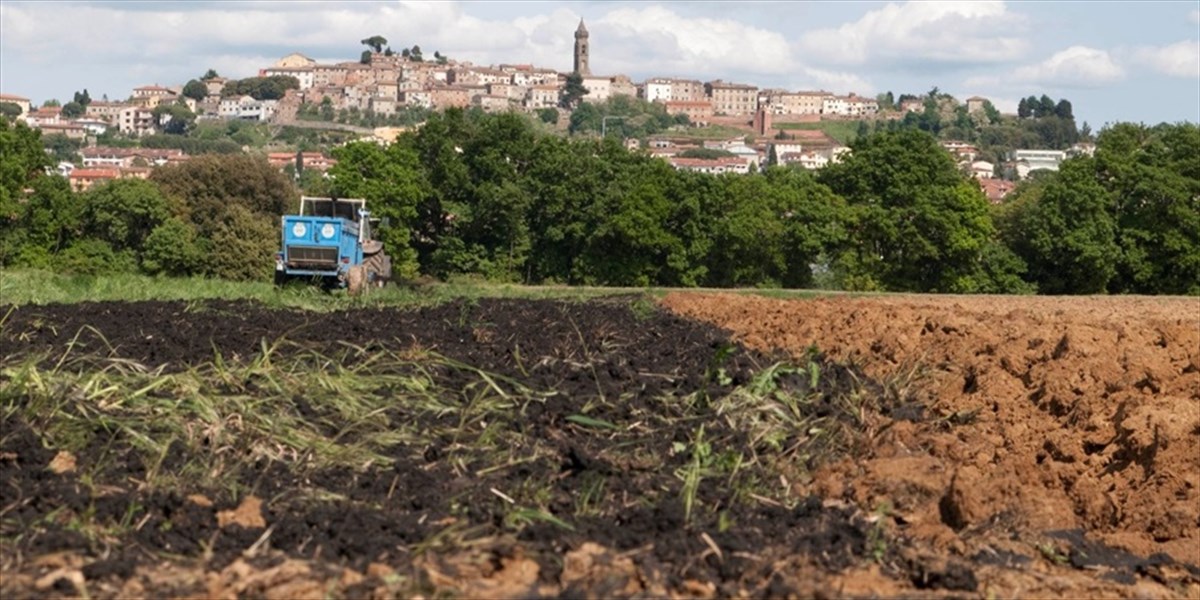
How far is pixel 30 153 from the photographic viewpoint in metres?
54.1

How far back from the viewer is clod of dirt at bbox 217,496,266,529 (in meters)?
8.59

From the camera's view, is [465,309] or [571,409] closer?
[571,409]

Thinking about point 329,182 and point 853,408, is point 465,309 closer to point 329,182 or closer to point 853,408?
point 853,408

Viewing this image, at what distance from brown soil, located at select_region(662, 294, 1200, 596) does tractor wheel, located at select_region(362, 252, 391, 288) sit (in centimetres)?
1623

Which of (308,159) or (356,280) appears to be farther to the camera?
(308,159)

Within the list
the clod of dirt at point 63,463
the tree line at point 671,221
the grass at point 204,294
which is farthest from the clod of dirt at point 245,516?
the tree line at point 671,221

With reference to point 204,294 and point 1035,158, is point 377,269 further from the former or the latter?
point 1035,158

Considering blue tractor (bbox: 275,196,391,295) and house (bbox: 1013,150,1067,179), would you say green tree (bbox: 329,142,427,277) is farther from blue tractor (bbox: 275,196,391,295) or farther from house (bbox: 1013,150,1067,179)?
house (bbox: 1013,150,1067,179)

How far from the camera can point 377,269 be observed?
3425 centimetres

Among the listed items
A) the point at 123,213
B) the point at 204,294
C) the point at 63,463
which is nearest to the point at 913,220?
the point at 123,213

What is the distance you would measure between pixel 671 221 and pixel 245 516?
4516 centimetres

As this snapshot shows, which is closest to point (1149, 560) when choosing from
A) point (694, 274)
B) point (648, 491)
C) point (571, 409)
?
point (648, 491)

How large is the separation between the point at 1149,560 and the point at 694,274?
42.6 metres

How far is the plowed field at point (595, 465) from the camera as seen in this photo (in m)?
8.09
